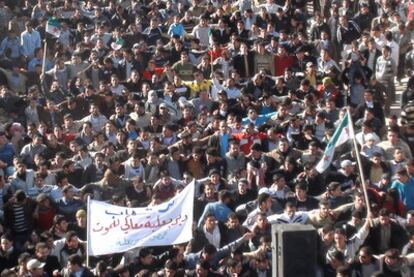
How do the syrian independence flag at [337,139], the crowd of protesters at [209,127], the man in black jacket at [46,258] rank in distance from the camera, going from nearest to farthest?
1. the man in black jacket at [46,258]
2. the crowd of protesters at [209,127]
3. the syrian independence flag at [337,139]

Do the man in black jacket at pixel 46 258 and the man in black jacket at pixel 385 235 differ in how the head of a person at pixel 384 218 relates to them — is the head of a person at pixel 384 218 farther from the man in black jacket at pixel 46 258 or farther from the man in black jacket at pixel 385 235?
the man in black jacket at pixel 46 258

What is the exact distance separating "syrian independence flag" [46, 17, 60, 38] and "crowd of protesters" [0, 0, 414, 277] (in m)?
0.14

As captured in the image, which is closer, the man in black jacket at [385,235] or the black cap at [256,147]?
the man in black jacket at [385,235]

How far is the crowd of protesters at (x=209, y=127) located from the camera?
1500 centimetres

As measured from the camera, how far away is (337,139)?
15922 millimetres

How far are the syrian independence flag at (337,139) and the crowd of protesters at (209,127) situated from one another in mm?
290

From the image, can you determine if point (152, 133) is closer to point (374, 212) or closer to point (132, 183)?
point (132, 183)

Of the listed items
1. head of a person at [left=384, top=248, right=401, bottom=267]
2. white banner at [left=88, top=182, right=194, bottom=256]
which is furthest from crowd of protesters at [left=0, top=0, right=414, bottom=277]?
white banner at [left=88, top=182, right=194, bottom=256]

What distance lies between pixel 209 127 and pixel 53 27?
278 inches

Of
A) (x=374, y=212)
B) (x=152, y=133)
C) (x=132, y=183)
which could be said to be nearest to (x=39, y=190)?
(x=132, y=183)

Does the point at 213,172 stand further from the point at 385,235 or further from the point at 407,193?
the point at 385,235

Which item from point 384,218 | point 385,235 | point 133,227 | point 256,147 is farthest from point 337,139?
Result: point 133,227

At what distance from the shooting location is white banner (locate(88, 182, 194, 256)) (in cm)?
1461

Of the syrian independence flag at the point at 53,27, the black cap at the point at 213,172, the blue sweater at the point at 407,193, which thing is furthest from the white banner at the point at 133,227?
the syrian independence flag at the point at 53,27
